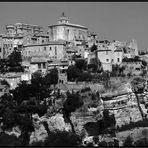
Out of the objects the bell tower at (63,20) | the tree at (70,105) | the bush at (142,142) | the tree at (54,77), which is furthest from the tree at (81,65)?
the bush at (142,142)

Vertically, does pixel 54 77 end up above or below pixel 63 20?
below

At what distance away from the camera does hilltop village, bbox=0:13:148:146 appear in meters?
27.5

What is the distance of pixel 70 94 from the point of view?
95.2 feet

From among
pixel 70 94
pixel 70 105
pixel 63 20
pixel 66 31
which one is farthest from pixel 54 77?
pixel 63 20

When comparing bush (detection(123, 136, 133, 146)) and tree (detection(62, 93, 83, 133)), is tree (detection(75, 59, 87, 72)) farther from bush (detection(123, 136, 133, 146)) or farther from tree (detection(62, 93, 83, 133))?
bush (detection(123, 136, 133, 146))

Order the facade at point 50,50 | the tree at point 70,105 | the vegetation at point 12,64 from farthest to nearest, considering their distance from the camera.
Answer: the facade at point 50,50
the vegetation at point 12,64
the tree at point 70,105

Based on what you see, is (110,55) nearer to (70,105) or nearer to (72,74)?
(72,74)

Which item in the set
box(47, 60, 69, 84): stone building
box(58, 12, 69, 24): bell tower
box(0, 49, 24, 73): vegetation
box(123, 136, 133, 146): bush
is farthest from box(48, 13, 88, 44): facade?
box(123, 136, 133, 146): bush

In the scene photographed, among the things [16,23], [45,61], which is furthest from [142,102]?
[16,23]

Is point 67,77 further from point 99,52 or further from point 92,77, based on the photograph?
point 99,52

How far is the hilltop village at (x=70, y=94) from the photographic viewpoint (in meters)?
27.5

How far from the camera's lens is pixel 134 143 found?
82.9ft

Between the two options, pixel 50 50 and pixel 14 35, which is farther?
pixel 14 35

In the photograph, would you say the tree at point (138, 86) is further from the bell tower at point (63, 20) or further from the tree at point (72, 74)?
the bell tower at point (63, 20)
